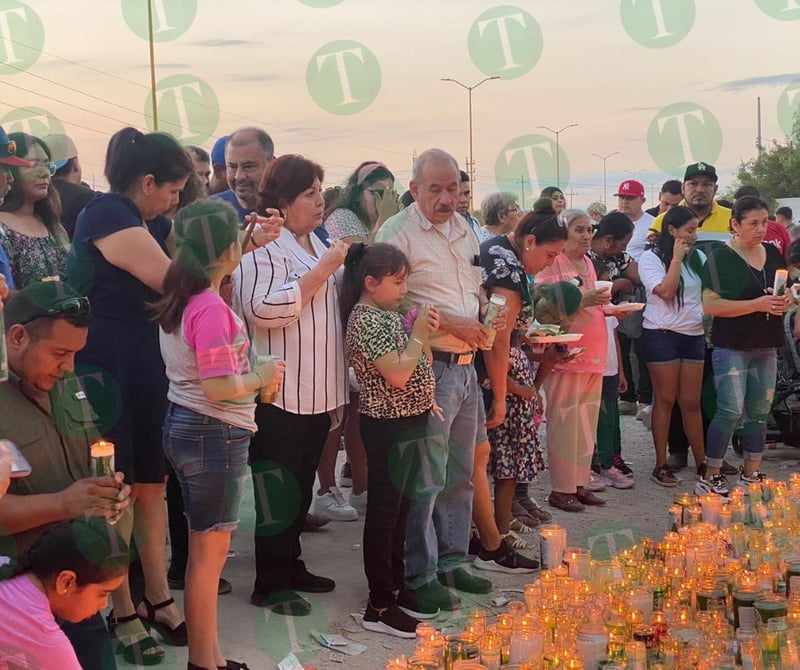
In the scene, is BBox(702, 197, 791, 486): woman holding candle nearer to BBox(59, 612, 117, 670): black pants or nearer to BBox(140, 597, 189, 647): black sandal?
BBox(140, 597, 189, 647): black sandal

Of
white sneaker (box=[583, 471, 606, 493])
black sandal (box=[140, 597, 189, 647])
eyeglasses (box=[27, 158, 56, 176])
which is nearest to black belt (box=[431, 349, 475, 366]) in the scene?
black sandal (box=[140, 597, 189, 647])

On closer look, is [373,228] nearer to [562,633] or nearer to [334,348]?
[334,348]

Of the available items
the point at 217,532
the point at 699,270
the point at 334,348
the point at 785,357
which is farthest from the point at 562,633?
the point at 785,357

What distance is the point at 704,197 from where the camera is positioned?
7258 mm

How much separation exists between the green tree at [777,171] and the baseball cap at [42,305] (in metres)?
39.6

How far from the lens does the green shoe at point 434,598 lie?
4207mm

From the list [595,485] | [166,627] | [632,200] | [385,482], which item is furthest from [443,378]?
[632,200]

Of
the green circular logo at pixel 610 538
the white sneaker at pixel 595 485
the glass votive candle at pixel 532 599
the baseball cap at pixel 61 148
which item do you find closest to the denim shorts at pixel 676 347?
the white sneaker at pixel 595 485

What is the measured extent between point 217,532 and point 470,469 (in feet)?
5.05

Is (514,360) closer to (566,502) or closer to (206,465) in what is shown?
(566,502)

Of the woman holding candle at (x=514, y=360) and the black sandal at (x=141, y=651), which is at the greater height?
the woman holding candle at (x=514, y=360)

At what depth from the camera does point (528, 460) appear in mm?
5297

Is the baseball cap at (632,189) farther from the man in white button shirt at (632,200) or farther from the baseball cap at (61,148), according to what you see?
the baseball cap at (61,148)

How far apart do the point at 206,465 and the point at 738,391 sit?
404cm
